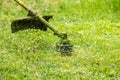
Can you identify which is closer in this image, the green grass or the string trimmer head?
the green grass

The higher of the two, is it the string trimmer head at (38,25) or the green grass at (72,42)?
the string trimmer head at (38,25)

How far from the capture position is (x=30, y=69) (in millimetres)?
9953

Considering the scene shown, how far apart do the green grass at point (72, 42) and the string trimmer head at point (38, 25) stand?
0.23 m

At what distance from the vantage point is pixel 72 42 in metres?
12.4

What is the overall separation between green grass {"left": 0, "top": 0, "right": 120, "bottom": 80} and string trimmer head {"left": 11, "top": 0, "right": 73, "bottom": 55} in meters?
0.23

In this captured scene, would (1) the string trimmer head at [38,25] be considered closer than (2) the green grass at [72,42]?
No

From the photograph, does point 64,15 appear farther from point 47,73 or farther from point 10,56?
point 47,73

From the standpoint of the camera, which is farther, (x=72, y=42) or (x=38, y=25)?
(x=72, y=42)

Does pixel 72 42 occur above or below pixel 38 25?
below

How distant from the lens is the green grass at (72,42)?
974 centimetres

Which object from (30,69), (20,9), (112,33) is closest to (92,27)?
→ (112,33)

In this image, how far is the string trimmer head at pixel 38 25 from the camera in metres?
11.2

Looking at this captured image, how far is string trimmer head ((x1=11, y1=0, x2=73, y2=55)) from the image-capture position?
11219 mm

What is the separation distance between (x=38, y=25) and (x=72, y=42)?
1.13 meters
